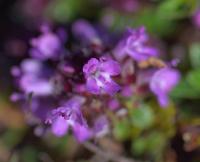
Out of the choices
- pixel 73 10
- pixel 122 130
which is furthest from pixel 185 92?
pixel 73 10

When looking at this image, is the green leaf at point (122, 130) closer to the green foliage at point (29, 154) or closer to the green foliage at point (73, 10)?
the green foliage at point (29, 154)

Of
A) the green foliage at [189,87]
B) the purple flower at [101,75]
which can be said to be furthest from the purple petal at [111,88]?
the green foliage at [189,87]

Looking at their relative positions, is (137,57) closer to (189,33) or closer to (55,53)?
(55,53)

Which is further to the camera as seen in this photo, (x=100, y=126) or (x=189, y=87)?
(x=189, y=87)

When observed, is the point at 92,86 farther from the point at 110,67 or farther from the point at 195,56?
the point at 195,56

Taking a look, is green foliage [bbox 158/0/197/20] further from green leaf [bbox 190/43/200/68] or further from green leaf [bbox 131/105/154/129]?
green leaf [bbox 131/105/154/129]
